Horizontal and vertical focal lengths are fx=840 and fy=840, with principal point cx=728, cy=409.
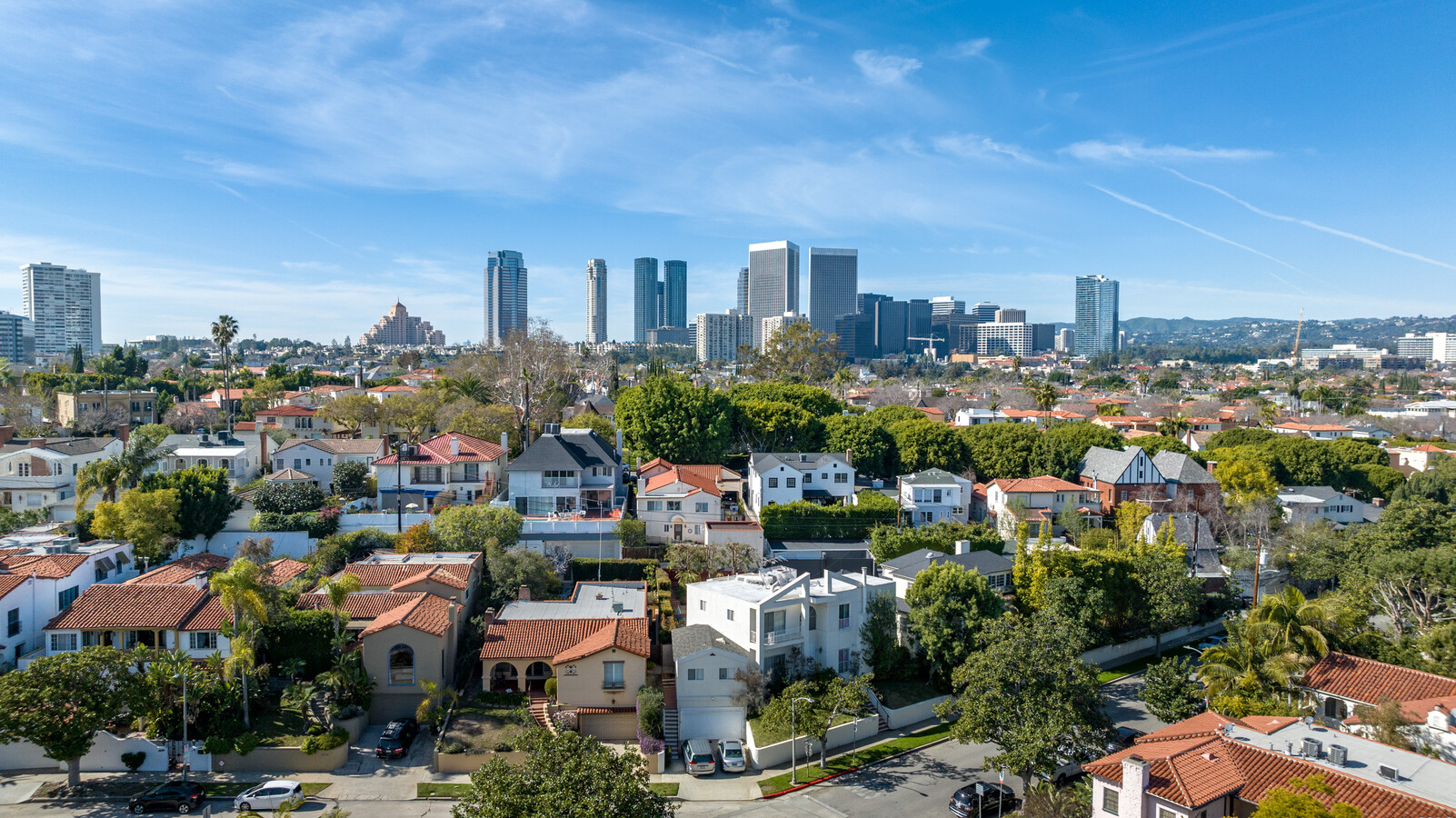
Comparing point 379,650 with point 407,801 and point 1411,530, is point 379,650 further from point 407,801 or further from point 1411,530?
point 1411,530

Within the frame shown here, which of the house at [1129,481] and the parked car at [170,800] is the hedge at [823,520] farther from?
the parked car at [170,800]

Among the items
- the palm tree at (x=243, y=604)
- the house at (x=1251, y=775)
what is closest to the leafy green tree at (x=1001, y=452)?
the house at (x=1251, y=775)

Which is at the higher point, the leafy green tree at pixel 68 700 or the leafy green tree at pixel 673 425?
the leafy green tree at pixel 673 425

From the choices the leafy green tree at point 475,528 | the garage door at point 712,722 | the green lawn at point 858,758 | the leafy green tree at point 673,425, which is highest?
the leafy green tree at point 673,425

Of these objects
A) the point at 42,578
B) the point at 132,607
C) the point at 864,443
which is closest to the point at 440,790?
the point at 132,607

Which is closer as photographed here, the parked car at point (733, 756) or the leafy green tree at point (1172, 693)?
the parked car at point (733, 756)

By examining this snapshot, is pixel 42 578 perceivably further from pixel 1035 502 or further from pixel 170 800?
pixel 1035 502
